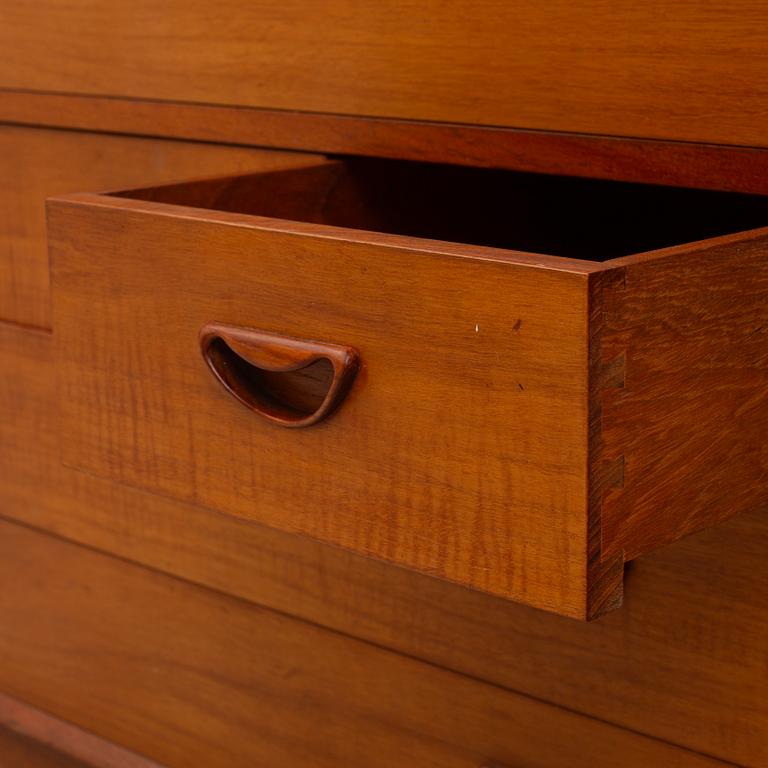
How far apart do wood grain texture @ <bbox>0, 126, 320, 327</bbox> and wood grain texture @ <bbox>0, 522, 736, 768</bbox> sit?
211mm

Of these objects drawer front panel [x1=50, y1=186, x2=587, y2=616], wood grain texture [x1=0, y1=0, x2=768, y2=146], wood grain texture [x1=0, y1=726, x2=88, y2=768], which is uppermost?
wood grain texture [x1=0, y1=0, x2=768, y2=146]

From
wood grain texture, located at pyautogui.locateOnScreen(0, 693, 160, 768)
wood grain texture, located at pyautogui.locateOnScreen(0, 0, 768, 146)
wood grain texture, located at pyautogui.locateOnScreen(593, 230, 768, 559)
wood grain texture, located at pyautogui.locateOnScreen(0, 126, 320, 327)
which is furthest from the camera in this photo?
wood grain texture, located at pyautogui.locateOnScreen(0, 693, 160, 768)

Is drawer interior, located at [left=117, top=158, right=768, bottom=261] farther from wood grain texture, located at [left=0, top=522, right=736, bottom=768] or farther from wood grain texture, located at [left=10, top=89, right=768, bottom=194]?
wood grain texture, located at [left=0, top=522, right=736, bottom=768]

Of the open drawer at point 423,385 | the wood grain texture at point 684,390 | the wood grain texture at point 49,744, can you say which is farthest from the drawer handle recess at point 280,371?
the wood grain texture at point 49,744

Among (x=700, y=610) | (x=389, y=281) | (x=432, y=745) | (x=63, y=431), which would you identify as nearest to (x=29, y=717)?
(x=432, y=745)

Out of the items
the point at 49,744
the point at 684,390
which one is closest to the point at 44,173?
the point at 49,744

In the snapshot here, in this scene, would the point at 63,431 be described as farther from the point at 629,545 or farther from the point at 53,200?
the point at 629,545

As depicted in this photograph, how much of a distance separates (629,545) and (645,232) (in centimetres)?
29

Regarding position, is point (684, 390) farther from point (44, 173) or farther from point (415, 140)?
point (44, 173)

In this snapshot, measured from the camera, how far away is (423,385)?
0.55 metres

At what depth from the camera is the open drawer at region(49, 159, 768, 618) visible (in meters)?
0.51

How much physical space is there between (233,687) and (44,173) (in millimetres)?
392

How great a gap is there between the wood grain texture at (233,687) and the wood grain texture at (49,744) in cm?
1

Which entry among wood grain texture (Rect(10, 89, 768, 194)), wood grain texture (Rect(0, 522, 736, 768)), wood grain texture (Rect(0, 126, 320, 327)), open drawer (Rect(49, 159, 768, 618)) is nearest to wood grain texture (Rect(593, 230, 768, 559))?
open drawer (Rect(49, 159, 768, 618))
